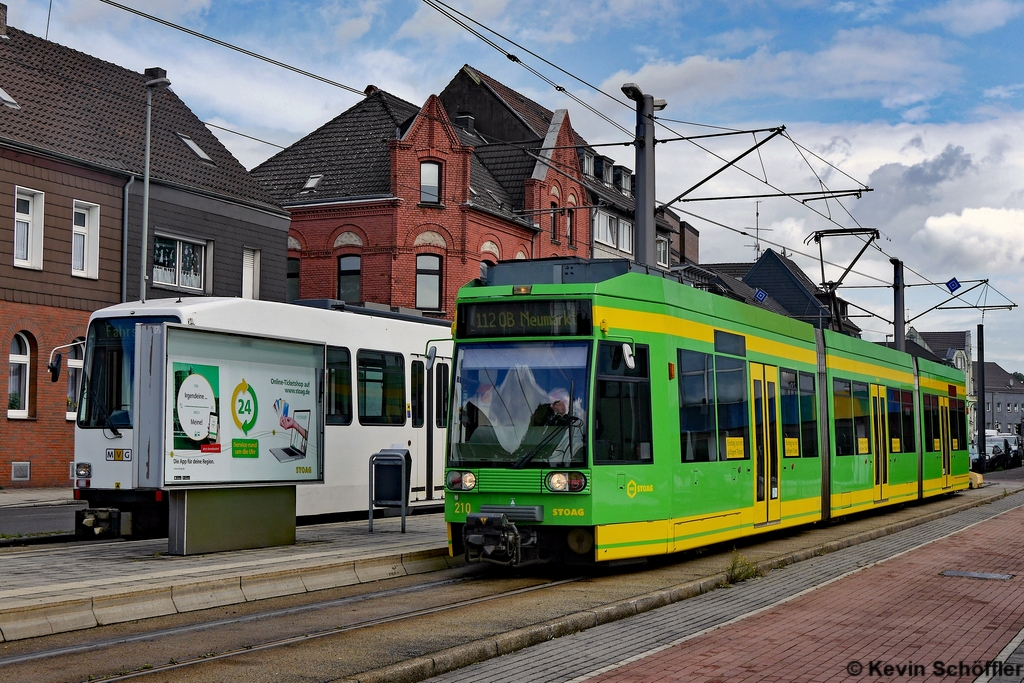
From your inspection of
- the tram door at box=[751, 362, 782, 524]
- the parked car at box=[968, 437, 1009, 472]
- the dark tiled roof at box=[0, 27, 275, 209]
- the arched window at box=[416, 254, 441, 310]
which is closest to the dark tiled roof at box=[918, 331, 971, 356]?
the parked car at box=[968, 437, 1009, 472]

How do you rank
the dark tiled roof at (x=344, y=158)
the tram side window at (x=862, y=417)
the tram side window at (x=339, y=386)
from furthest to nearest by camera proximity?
the dark tiled roof at (x=344, y=158) → the tram side window at (x=862, y=417) → the tram side window at (x=339, y=386)

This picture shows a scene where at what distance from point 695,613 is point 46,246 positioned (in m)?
22.7

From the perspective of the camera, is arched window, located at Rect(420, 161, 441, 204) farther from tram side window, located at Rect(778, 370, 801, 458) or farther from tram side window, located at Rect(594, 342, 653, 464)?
tram side window, located at Rect(594, 342, 653, 464)

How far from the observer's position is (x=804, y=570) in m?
13.7

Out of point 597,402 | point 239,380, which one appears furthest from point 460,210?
point 597,402

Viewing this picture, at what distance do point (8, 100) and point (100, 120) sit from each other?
331 centimetres

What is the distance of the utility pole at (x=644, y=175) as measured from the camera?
19.7 m

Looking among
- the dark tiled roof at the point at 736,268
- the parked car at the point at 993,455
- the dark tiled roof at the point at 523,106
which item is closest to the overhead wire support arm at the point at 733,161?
the dark tiled roof at the point at 523,106

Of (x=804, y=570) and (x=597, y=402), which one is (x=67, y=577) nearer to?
(x=597, y=402)

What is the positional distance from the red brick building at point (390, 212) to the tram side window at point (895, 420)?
Answer: 59.6ft

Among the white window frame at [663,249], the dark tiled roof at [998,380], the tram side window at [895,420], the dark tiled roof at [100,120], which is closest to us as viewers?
the tram side window at [895,420]

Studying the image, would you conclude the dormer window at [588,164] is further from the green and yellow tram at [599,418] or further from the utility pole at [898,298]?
the green and yellow tram at [599,418]

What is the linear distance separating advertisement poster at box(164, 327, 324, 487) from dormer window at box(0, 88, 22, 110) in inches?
623

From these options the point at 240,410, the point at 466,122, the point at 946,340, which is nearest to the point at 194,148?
the point at 466,122
